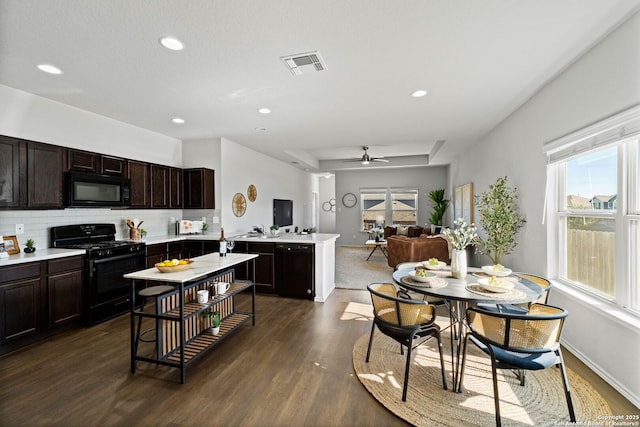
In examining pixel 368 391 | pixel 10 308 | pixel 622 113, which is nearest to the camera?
pixel 622 113

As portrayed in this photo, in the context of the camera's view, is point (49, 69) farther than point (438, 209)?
No

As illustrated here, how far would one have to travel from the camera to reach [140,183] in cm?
437

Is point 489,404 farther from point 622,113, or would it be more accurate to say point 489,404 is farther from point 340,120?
point 340,120

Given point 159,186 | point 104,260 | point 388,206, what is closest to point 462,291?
point 104,260

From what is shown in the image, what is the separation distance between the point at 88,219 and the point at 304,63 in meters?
3.68

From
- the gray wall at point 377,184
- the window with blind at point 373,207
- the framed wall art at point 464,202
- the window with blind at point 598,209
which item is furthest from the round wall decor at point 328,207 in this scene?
the window with blind at point 598,209

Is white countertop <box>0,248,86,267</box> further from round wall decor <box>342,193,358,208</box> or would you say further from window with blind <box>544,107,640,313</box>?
round wall decor <box>342,193,358,208</box>

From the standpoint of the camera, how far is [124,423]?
1.85 m

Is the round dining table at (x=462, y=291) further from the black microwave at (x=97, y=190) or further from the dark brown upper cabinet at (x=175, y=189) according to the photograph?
the dark brown upper cabinet at (x=175, y=189)

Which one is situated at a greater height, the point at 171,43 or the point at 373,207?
the point at 171,43

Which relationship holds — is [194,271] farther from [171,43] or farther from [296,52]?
[296,52]

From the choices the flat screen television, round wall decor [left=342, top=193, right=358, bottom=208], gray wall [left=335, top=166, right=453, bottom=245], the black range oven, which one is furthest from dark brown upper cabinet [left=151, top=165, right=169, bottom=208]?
round wall decor [left=342, top=193, right=358, bottom=208]

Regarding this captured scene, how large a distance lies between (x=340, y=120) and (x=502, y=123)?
2.51 metres

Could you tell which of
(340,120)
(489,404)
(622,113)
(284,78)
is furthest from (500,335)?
(340,120)
